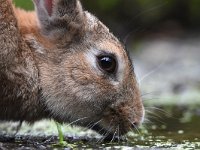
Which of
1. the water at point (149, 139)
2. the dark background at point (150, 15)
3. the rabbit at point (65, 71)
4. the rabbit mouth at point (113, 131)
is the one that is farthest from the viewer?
the dark background at point (150, 15)

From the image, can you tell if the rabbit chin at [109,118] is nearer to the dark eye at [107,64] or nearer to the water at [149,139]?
the water at [149,139]

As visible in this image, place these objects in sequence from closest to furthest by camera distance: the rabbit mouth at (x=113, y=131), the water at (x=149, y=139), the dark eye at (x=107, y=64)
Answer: the water at (x=149, y=139), the rabbit mouth at (x=113, y=131), the dark eye at (x=107, y=64)

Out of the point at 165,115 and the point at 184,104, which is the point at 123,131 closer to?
the point at 165,115

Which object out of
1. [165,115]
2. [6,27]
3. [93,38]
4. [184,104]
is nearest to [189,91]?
[184,104]

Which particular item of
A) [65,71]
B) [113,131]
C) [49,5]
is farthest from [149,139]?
[49,5]

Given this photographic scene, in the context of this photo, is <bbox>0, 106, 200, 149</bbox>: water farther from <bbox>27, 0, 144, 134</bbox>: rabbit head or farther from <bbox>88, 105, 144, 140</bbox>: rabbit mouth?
<bbox>27, 0, 144, 134</bbox>: rabbit head

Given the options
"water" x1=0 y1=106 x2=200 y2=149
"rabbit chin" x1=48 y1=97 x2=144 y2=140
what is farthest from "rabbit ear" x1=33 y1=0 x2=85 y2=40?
"water" x1=0 y1=106 x2=200 y2=149

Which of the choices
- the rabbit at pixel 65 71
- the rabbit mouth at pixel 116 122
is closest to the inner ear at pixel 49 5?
the rabbit at pixel 65 71

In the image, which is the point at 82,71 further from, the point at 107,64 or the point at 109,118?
the point at 109,118
